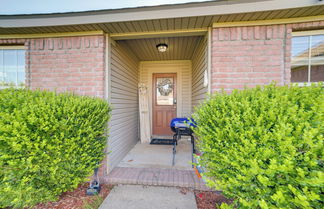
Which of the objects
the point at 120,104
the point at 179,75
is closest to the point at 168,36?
the point at 120,104

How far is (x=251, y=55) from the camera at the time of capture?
6.52 feet

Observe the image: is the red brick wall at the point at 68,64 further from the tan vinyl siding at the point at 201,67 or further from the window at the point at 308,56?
the window at the point at 308,56

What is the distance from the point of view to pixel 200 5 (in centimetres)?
171

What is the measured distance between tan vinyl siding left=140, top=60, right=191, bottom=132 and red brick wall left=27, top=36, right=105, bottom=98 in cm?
223

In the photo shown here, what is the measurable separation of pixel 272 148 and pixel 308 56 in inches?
84.3

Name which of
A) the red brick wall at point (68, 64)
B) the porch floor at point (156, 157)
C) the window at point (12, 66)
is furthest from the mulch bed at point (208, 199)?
the window at point (12, 66)

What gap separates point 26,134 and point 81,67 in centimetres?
134

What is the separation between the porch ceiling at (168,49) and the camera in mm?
2830

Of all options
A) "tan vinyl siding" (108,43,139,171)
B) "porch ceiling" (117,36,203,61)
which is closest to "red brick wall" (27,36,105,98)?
"tan vinyl siding" (108,43,139,171)

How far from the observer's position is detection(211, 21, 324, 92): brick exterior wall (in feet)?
6.35

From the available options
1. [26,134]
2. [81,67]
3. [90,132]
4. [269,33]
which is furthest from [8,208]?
[269,33]

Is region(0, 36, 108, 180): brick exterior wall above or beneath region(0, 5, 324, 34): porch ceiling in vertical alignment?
beneath

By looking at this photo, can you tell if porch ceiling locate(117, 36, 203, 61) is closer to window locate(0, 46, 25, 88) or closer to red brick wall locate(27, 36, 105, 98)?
red brick wall locate(27, 36, 105, 98)

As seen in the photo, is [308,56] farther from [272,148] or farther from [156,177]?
[156,177]
